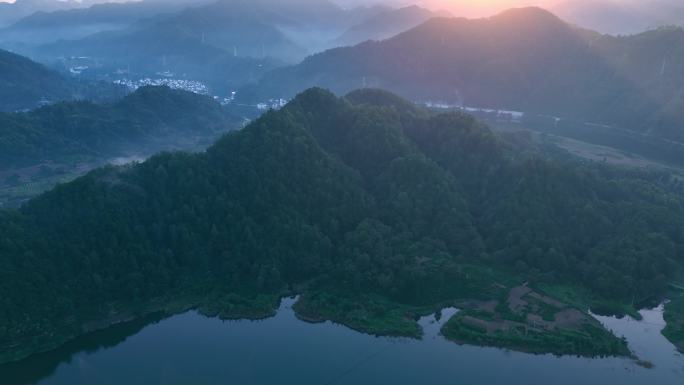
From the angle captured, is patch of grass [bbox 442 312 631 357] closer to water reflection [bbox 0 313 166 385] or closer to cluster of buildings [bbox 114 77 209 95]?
water reflection [bbox 0 313 166 385]

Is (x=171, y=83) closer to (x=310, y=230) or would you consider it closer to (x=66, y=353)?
(x=310, y=230)

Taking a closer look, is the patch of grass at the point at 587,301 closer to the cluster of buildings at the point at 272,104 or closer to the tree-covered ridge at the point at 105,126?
the tree-covered ridge at the point at 105,126

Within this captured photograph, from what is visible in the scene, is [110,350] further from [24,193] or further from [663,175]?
[663,175]

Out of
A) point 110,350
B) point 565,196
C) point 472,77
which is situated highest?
point 472,77

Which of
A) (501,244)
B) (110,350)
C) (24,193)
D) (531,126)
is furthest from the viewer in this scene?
(531,126)

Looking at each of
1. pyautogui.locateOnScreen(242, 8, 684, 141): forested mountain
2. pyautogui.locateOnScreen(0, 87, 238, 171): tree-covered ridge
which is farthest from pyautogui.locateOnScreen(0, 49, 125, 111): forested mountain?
pyautogui.locateOnScreen(242, 8, 684, 141): forested mountain

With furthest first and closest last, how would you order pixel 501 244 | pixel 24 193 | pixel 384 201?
pixel 24 193 → pixel 384 201 → pixel 501 244

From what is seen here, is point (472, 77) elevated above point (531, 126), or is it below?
above

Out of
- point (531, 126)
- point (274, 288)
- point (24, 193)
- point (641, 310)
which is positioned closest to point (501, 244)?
point (641, 310)
